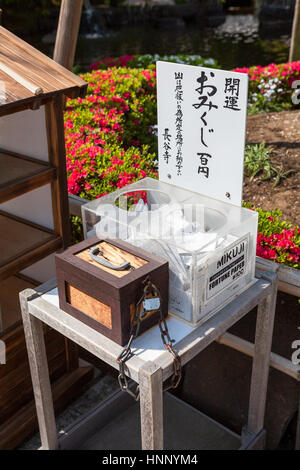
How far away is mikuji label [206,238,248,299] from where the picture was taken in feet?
7.05

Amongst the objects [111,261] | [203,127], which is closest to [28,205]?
[111,261]

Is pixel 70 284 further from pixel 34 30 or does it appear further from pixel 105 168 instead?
pixel 34 30

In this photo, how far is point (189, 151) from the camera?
2.45 meters

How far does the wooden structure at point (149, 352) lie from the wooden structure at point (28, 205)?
0.31 m

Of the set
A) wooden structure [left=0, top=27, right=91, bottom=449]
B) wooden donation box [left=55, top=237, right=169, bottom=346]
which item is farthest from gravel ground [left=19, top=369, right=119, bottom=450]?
wooden donation box [left=55, top=237, right=169, bottom=346]

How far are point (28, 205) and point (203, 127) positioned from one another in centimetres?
135

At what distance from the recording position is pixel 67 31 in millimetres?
4066

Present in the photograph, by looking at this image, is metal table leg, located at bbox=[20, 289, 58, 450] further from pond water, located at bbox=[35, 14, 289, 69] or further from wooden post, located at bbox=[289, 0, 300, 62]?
pond water, located at bbox=[35, 14, 289, 69]

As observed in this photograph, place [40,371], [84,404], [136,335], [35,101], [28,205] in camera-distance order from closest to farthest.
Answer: [136,335], [35,101], [40,371], [28,205], [84,404]

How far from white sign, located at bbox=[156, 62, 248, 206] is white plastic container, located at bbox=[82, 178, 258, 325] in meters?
0.10

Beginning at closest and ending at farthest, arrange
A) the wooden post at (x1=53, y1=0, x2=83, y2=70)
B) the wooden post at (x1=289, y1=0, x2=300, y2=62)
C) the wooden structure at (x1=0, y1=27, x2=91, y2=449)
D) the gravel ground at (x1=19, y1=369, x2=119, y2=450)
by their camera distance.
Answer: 1. the wooden structure at (x1=0, y1=27, x2=91, y2=449)
2. the gravel ground at (x1=19, y1=369, x2=119, y2=450)
3. the wooden post at (x1=53, y1=0, x2=83, y2=70)
4. the wooden post at (x1=289, y1=0, x2=300, y2=62)

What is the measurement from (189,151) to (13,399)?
6.17 ft

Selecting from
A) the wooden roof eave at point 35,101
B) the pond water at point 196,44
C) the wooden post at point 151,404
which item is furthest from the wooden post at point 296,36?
the pond water at point 196,44

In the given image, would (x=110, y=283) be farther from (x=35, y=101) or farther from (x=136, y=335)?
(x=35, y=101)
